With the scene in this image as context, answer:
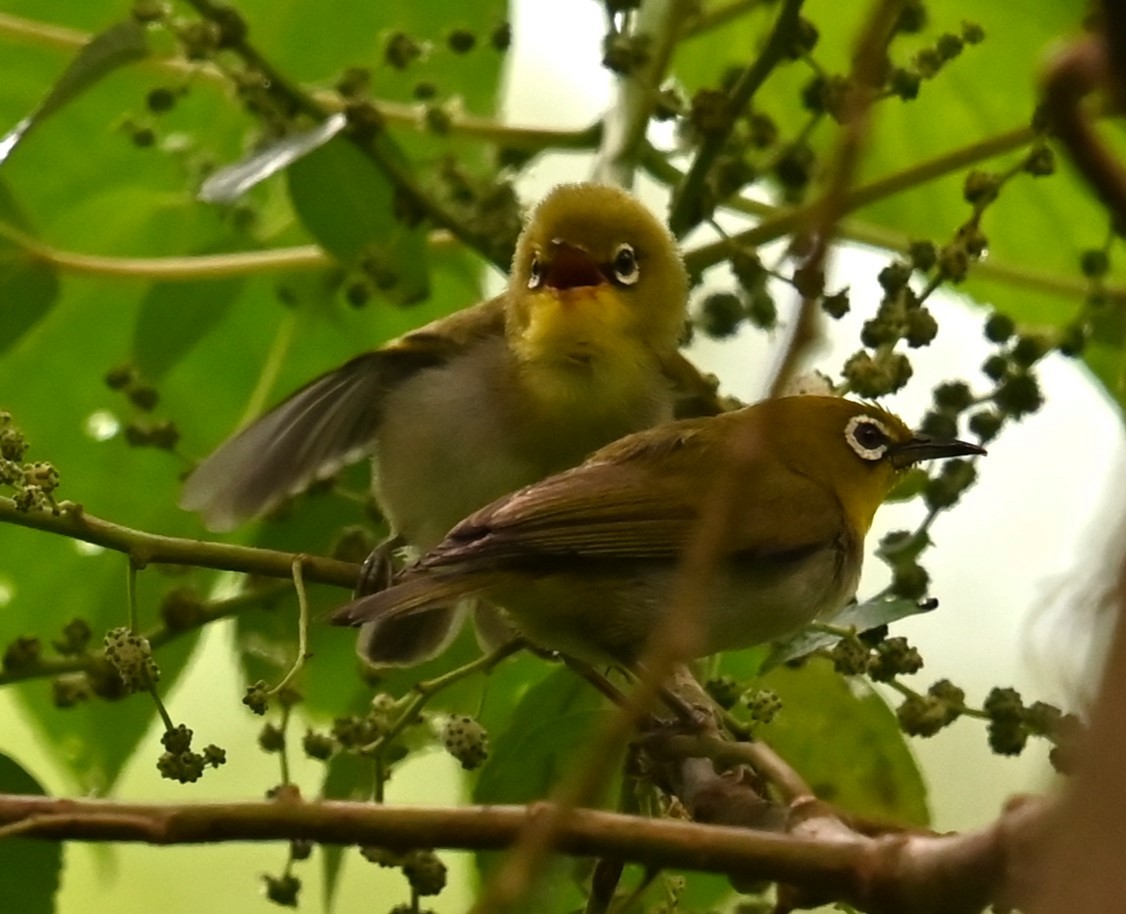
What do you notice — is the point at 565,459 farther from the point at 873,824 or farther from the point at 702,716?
the point at 873,824

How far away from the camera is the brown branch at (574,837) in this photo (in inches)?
24.0

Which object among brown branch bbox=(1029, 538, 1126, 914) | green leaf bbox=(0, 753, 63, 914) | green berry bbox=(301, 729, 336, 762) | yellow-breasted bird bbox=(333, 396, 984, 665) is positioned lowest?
brown branch bbox=(1029, 538, 1126, 914)

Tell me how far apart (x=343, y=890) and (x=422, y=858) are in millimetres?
1798

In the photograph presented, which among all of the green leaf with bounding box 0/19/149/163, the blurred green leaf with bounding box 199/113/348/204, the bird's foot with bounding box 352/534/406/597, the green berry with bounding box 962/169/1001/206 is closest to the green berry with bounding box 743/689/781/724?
the bird's foot with bounding box 352/534/406/597

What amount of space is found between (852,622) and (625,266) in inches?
23.1

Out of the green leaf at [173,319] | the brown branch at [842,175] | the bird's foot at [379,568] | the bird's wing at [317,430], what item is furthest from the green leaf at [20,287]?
the brown branch at [842,175]

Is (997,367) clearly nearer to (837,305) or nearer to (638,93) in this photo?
(837,305)

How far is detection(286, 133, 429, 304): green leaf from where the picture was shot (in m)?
1.46

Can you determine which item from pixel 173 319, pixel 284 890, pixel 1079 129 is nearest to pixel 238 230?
pixel 173 319

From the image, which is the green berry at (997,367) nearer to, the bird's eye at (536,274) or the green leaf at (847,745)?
the green leaf at (847,745)

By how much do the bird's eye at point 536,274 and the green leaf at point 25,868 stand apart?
713 millimetres

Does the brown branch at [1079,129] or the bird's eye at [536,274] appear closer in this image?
the brown branch at [1079,129]

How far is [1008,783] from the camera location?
2.53 metres

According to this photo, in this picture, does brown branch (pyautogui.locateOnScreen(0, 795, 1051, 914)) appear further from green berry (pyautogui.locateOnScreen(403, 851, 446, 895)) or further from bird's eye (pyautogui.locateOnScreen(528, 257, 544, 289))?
bird's eye (pyautogui.locateOnScreen(528, 257, 544, 289))
